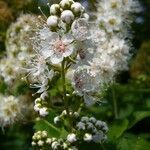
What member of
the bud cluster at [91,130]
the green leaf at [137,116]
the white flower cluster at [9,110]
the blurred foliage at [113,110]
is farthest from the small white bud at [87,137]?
the white flower cluster at [9,110]

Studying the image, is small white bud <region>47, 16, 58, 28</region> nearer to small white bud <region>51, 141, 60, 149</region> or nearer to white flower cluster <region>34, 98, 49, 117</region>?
white flower cluster <region>34, 98, 49, 117</region>

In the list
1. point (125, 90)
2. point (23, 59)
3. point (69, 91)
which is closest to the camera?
point (69, 91)

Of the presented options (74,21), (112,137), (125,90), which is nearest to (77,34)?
(74,21)

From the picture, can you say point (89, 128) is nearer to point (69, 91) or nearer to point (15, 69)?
point (69, 91)

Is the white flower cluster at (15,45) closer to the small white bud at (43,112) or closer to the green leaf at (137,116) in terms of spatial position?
the green leaf at (137,116)

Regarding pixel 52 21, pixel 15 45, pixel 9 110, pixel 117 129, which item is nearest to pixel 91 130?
pixel 52 21

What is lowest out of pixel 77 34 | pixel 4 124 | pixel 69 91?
pixel 4 124

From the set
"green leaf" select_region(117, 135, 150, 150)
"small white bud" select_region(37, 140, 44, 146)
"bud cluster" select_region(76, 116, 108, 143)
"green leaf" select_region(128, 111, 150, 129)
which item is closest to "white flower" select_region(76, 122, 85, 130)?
"bud cluster" select_region(76, 116, 108, 143)

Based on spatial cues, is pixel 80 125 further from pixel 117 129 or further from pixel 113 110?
pixel 113 110
